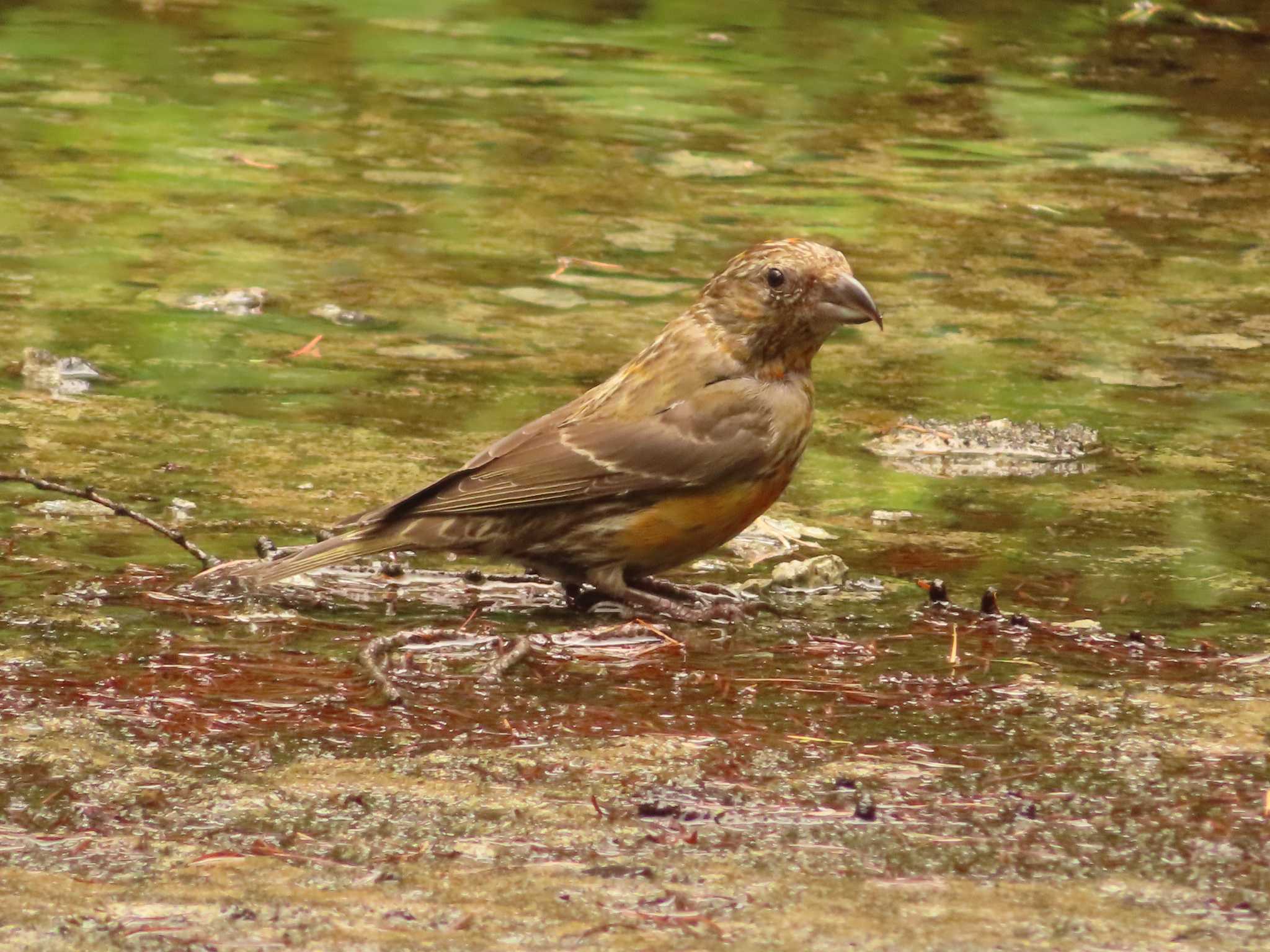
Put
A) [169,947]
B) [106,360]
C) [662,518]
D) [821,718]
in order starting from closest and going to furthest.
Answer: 1. [169,947]
2. [821,718]
3. [662,518]
4. [106,360]

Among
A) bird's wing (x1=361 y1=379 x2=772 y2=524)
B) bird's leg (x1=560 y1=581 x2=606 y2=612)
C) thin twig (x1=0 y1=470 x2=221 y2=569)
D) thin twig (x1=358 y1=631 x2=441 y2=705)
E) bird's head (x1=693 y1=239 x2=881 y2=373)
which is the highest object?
bird's head (x1=693 y1=239 x2=881 y2=373)

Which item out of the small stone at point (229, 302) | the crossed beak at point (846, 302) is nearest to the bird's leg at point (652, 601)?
the crossed beak at point (846, 302)

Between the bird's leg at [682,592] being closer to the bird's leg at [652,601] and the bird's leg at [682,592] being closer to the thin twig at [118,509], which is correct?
the bird's leg at [652,601]

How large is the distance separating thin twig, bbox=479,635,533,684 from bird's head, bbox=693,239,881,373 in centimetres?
121

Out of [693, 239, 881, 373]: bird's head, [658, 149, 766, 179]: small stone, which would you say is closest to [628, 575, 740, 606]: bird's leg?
[693, 239, 881, 373]: bird's head

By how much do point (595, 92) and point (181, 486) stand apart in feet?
22.9

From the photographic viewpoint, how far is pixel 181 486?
5.98m

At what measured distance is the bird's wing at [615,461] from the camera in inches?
204

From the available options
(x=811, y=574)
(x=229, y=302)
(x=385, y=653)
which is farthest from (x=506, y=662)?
(x=229, y=302)

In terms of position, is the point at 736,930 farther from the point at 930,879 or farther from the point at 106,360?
the point at 106,360

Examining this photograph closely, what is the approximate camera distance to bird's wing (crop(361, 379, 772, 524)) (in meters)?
5.19

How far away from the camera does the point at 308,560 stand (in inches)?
199

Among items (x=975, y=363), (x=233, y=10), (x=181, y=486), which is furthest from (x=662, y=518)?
(x=233, y=10)

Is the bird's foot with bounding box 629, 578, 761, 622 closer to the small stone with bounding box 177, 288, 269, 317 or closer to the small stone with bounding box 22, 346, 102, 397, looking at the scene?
the small stone with bounding box 22, 346, 102, 397
